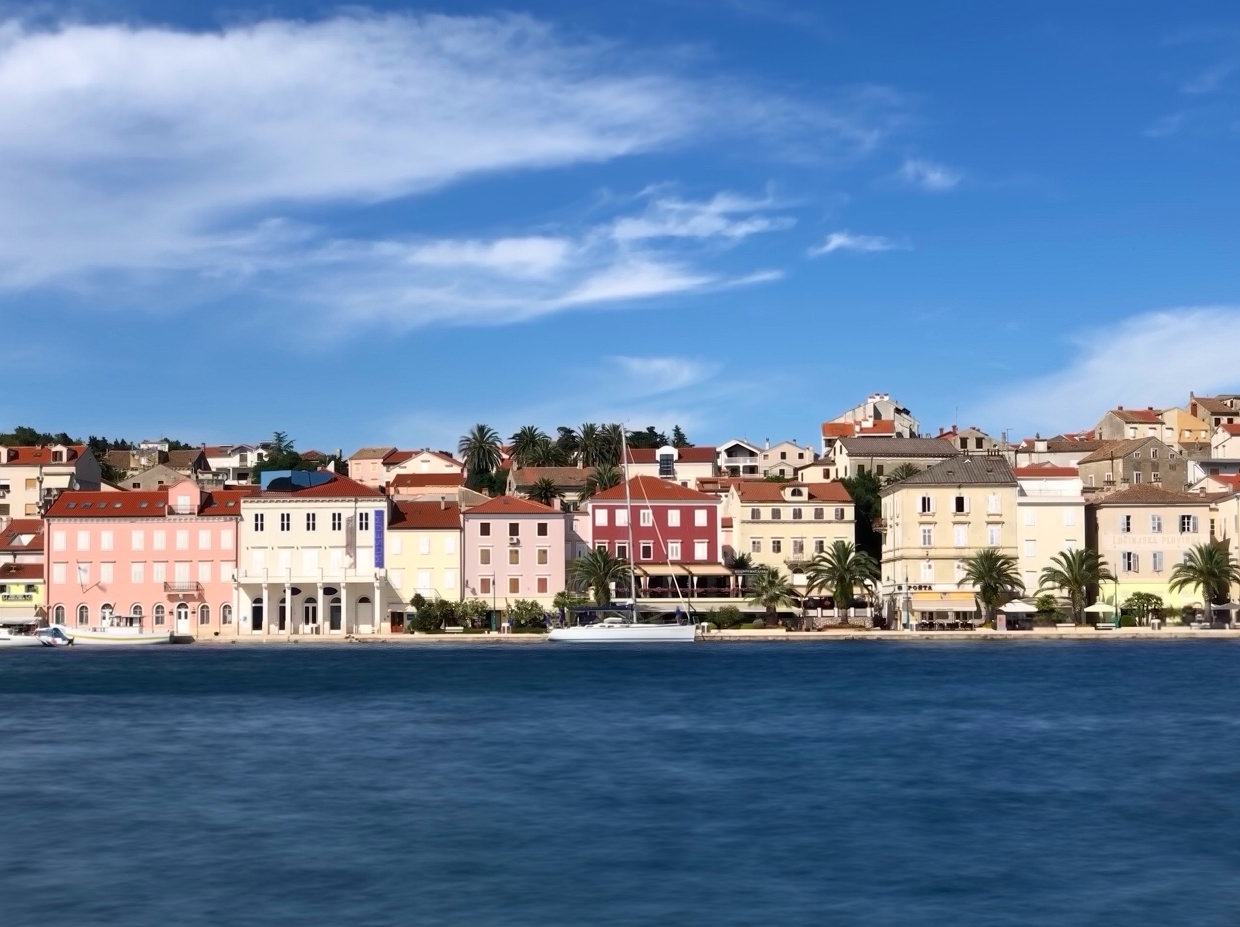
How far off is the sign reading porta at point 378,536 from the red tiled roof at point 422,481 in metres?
31.4

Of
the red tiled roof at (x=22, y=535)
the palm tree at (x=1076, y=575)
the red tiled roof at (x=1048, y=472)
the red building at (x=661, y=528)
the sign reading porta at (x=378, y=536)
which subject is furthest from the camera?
the red tiled roof at (x=22, y=535)

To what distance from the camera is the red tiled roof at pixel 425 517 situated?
97438 mm

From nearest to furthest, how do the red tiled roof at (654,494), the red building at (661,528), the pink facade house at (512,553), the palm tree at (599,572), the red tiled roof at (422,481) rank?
the palm tree at (599,572) → the pink facade house at (512,553) → the red building at (661,528) → the red tiled roof at (654,494) → the red tiled roof at (422,481)

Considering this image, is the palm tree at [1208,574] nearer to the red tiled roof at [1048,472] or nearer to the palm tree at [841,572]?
the red tiled roof at [1048,472]

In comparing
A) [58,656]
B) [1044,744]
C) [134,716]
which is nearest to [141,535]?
[58,656]

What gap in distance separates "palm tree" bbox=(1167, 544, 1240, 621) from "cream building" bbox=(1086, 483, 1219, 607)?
0.75 m

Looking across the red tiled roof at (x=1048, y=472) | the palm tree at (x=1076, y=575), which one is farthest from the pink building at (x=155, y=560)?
the red tiled roof at (x=1048, y=472)

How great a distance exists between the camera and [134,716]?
48.4 metres


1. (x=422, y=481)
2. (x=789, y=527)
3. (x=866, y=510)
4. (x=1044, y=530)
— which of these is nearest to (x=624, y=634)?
(x=789, y=527)

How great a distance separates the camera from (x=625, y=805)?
3058 cm

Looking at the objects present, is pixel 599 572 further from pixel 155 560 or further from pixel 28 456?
pixel 28 456

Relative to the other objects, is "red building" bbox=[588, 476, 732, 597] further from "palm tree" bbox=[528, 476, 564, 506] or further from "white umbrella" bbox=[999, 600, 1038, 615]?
"palm tree" bbox=[528, 476, 564, 506]

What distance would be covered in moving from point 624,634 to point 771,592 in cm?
1044

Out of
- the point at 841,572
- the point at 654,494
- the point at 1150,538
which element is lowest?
the point at 841,572
